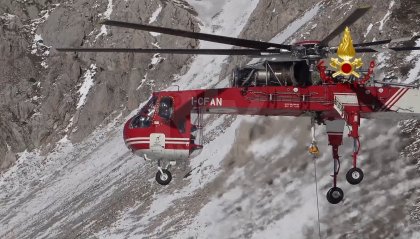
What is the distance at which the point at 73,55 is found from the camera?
77.4 metres

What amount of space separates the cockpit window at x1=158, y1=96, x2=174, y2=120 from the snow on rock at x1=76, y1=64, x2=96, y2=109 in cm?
5394

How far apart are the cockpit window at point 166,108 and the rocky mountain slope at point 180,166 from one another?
320 inches

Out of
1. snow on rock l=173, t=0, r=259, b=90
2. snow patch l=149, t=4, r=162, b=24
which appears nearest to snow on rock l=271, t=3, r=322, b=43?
snow on rock l=173, t=0, r=259, b=90

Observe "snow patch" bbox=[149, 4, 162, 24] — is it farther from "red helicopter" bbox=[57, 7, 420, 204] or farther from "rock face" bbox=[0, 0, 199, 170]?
"red helicopter" bbox=[57, 7, 420, 204]

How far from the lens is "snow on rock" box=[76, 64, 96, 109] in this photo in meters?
73.1

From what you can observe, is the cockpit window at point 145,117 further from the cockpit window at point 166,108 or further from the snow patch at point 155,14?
the snow patch at point 155,14

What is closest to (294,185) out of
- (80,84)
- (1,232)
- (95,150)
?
(1,232)

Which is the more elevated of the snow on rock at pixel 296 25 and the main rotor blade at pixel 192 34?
the snow on rock at pixel 296 25

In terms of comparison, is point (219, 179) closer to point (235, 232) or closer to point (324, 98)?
point (235, 232)

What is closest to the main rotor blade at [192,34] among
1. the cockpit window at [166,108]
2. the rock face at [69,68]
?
the cockpit window at [166,108]

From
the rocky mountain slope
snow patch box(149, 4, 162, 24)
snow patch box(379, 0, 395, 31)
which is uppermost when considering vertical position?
snow patch box(149, 4, 162, 24)

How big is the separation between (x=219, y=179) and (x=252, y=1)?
49.0 meters

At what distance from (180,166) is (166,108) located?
18.0 metres

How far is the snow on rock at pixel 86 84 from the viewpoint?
240ft
